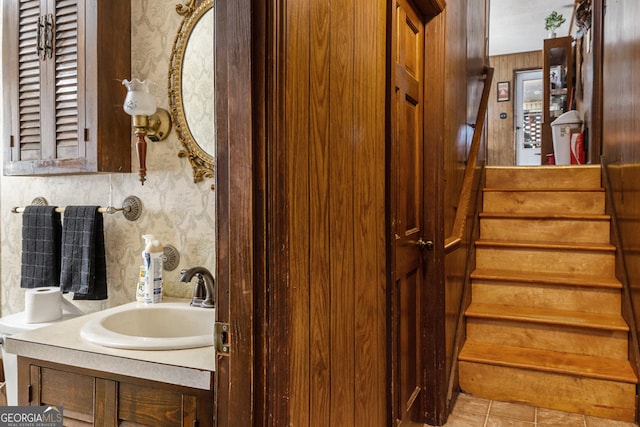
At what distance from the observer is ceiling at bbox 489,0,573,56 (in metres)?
6.16


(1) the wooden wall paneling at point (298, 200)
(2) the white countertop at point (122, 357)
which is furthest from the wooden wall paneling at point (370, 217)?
(2) the white countertop at point (122, 357)

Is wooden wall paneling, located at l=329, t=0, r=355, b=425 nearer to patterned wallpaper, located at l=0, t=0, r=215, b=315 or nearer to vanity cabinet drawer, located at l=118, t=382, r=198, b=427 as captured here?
vanity cabinet drawer, located at l=118, t=382, r=198, b=427

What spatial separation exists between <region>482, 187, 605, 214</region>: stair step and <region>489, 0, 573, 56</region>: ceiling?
128 inches

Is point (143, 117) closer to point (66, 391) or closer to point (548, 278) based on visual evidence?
point (66, 391)

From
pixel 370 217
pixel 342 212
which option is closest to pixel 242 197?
pixel 342 212

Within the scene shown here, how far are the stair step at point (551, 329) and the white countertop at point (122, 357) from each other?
2.11 m

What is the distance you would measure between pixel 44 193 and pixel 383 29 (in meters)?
1.84

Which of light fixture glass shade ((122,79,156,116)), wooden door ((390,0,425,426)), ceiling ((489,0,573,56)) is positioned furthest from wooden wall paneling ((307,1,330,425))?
ceiling ((489,0,573,56))

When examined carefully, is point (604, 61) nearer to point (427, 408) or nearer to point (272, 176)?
point (427, 408)

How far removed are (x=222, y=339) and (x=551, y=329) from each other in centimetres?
240

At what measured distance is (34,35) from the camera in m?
2.12

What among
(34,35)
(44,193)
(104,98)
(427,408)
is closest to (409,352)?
(427,408)

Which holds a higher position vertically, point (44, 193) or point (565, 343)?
point (44, 193)

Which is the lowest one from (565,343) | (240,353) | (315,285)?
(565,343)
